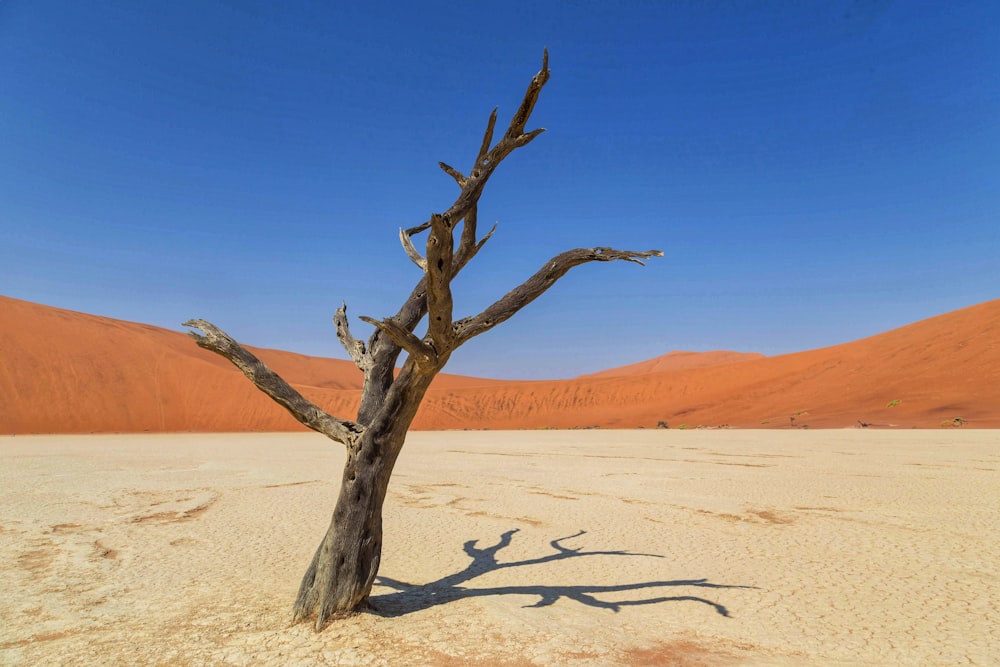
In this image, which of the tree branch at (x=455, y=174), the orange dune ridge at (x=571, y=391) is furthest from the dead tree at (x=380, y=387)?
the orange dune ridge at (x=571, y=391)

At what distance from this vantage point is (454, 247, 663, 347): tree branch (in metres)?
4.57

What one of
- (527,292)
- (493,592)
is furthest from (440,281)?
(493,592)

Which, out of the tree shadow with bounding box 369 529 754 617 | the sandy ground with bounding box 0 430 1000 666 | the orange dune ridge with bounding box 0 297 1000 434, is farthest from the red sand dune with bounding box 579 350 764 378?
the tree shadow with bounding box 369 529 754 617

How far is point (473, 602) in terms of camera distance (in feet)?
18.4

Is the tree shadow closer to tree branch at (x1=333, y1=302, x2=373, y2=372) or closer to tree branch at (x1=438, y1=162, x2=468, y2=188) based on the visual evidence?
tree branch at (x1=333, y1=302, x2=373, y2=372)

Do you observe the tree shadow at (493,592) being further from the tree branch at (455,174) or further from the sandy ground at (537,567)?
the tree branch at (455,174)

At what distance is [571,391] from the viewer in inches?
2056

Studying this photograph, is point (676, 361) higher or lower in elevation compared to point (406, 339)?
higher

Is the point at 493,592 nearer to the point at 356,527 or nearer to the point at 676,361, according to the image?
the point at 356,527

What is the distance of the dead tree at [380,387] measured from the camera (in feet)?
14.8

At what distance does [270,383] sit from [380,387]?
2.93ft

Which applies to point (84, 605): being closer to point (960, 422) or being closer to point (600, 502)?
point (600, 502)

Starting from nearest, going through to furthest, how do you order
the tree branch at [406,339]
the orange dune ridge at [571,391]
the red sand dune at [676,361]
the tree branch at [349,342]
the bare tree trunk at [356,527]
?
the tree branch at [406,339]
the bare tree trunk at [356,527]
the tree branch at [349,342]
the orange dune ridge at [571,391]
the red sand dune at [676,361]

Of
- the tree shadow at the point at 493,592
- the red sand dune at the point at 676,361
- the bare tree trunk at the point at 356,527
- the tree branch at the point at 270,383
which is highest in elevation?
the red sand dune at the point at 676,361
